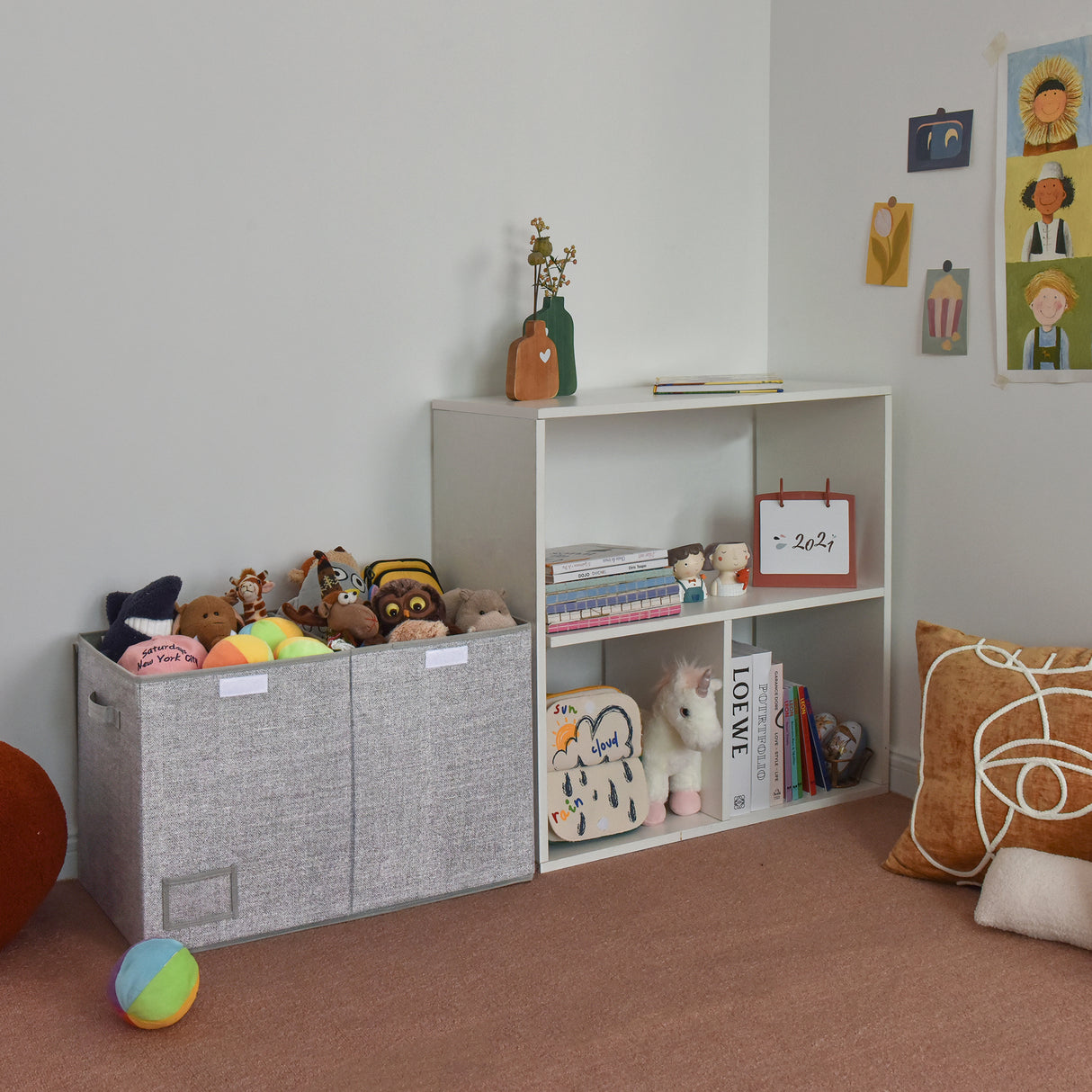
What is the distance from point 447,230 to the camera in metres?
2.19

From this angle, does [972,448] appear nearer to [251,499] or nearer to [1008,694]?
[1008,694]

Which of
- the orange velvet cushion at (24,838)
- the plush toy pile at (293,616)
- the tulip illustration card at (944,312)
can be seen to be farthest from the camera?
the tulip illustration card at (944,312)

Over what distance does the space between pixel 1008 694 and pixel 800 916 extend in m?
0.48

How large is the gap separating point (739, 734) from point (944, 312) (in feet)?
2.83

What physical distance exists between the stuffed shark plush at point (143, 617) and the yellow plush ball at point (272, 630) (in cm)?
12

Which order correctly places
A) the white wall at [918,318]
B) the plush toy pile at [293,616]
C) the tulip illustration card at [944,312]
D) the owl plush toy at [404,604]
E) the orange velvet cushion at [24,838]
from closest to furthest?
1. the orange velvet cushion at [24,838]
2. the plush toy pile at [293,616]
3. the owl plush toy at [404,604]
4. the white wall at [918,318]
5. the tulip illustration card at [944,312]

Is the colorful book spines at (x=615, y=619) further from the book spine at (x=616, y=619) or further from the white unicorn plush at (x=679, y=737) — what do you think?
the white unicorn plush at (x=679, y=737)

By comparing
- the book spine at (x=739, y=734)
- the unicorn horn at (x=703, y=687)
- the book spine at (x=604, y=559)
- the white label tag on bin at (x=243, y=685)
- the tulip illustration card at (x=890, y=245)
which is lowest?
the book spine at (x=739, y=734)

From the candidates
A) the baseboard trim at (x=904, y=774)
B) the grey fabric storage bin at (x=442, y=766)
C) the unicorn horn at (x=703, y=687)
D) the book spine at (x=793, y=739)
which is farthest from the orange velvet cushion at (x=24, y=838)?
the baseboard trim at (x=904, y=774)

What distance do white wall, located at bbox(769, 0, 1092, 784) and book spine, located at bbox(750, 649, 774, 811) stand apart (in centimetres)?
31

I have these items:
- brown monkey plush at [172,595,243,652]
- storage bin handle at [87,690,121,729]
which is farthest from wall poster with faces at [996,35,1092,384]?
storage bin handle at [87,690,121,729]

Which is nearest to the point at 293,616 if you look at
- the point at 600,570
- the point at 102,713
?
the point at 102,713

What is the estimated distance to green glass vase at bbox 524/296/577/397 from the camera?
2176 mm

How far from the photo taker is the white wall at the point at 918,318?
6.77 feet
